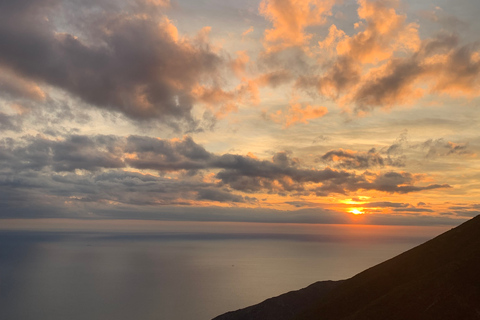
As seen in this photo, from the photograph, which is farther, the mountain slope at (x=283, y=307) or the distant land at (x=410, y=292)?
the mountain slope at (x=283, y=307)

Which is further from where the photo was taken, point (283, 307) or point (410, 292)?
point (283, 307)

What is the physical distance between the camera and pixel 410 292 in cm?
7694

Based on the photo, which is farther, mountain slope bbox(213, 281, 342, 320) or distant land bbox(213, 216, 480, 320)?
mountain slope bbox(213, 281, 342, 320)

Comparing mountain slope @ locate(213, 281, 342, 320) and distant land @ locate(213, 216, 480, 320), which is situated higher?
distant land @ locate(213, 216, 480, 320)

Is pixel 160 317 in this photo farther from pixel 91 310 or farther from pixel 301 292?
pixel 301 292

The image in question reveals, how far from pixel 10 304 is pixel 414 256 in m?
205

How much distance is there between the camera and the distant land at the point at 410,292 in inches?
2758

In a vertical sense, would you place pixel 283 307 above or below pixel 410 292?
below

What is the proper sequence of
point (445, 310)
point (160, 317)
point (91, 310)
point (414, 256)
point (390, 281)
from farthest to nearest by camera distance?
point (91, 310) < point (160, 317) < point (414, 256) < point (390, 281) < point (445, 310)

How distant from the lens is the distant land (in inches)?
2758

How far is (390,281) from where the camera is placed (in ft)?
305

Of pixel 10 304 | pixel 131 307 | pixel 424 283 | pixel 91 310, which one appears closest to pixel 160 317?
pixel 131 307

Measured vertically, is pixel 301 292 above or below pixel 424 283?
below

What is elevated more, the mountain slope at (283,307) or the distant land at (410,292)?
the distant land at (410,292)
